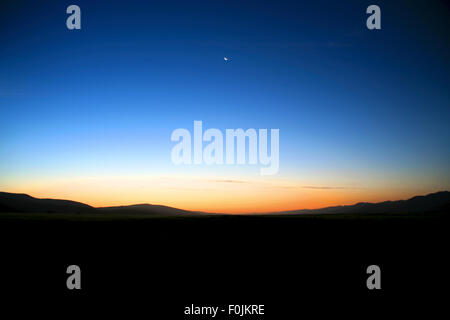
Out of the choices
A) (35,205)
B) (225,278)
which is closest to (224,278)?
(225,278)

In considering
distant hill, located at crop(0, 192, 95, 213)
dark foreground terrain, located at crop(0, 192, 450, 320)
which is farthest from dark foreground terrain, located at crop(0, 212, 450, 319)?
distant hill, located at crop(0, 192, 95, 213)

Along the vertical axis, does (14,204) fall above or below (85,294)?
below

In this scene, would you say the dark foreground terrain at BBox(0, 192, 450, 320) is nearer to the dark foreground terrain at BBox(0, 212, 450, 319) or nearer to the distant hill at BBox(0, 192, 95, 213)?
the dark foreground terrain at BBox(0, 212, 450, 319)

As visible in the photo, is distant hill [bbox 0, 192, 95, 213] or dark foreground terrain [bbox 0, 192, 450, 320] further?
distant hill [bbox 0, 192, 95, 213]

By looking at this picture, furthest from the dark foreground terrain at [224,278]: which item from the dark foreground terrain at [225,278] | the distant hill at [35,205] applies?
the distant hill at [35,205]

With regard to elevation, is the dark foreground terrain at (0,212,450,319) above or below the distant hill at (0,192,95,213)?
above

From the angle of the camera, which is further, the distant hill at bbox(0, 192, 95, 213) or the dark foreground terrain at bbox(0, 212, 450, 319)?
the distant hill at bbox(0, 192, 95, 213)

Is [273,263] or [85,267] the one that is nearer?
[85,267]

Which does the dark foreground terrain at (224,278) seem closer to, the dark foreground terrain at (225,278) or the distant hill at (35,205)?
the dark foreground terrain at (225,278)

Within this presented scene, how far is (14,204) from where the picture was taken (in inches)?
6186
